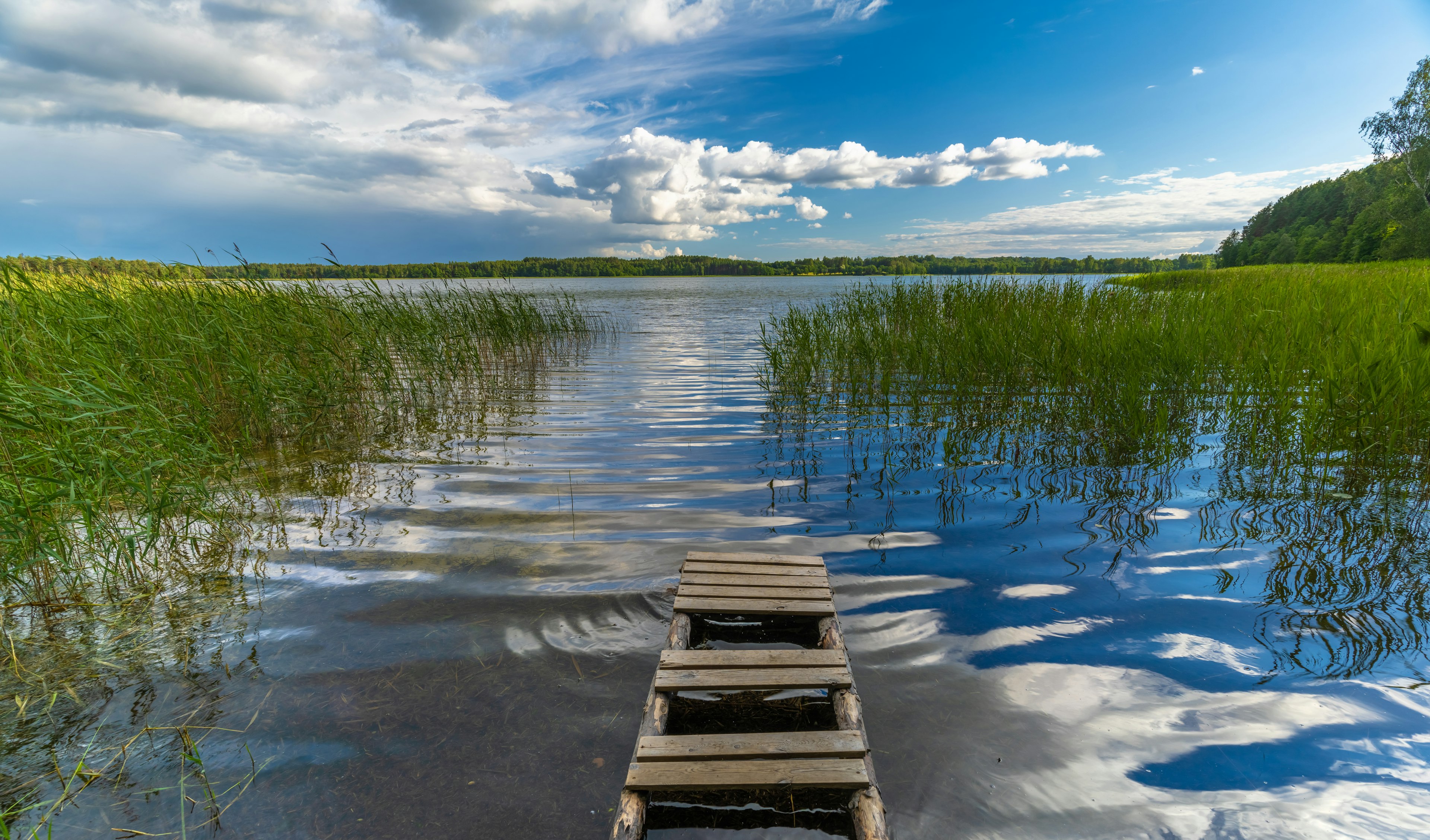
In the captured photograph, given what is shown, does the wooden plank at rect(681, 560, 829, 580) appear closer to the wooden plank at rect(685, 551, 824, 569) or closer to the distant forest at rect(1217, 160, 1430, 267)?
the wooden plank at rect(685, 551, 824, 569)

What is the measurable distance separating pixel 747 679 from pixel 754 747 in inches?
17.9

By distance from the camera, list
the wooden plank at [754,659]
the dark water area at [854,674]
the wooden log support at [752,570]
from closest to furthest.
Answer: the dark water area at [854,674] < the wooden plank at [754,659] < the wooden log support at [752,570]

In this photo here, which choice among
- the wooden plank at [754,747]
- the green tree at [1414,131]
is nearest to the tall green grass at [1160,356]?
the wooden plank at [754,747]

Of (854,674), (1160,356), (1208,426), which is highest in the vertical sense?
(1160,356)

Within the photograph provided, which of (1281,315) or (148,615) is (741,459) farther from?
(1281,315)

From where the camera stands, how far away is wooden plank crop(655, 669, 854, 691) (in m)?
2.69

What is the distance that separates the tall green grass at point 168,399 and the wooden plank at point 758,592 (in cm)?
344

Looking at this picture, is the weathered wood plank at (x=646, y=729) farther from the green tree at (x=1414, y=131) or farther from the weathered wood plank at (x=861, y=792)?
the green tree at (x=1414, y=131)

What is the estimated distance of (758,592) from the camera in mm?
3604

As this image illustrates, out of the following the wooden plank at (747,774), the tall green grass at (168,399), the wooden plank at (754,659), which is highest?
the tall green grass at (168,399)

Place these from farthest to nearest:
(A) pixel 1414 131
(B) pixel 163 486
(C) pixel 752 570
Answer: (A) pixel 1414 131
(B) pixel 163 486
(C) pixel 752 570

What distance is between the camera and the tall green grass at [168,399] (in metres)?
3.80

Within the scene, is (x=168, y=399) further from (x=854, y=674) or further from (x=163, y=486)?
(x=854, y=674)

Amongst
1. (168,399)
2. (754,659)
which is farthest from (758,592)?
(168,399)
